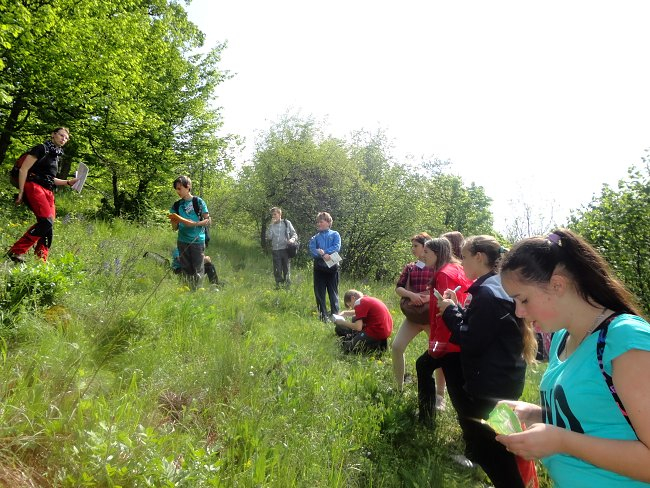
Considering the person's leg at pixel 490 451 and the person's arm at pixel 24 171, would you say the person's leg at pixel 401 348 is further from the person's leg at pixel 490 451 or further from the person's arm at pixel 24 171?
the person's arm at pixel 24 171

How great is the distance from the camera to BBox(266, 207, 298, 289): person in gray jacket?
9094 millimetres

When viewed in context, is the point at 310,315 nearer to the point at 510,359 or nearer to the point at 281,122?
the point at 510,359

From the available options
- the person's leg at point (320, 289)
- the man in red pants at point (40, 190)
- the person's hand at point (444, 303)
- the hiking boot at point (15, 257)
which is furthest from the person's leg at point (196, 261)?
the person's hand at point (444, 303)

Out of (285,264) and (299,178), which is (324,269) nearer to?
(285,264)

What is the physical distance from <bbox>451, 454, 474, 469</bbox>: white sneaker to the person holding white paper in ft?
13.3

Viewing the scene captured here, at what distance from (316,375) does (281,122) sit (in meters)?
15.7

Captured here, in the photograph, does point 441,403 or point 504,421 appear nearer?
point 504,421

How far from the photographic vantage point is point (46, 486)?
5.55 ft

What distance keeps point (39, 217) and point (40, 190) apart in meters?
0.37

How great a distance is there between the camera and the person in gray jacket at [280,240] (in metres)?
9.09

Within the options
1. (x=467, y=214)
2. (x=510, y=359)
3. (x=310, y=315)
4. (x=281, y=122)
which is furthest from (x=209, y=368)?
(x=467, y=214)

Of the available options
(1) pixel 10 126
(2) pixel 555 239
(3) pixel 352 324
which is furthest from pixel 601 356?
(1) pixel 10 126

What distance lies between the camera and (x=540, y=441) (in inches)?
56.1

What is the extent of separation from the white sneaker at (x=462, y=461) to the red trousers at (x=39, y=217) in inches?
194
